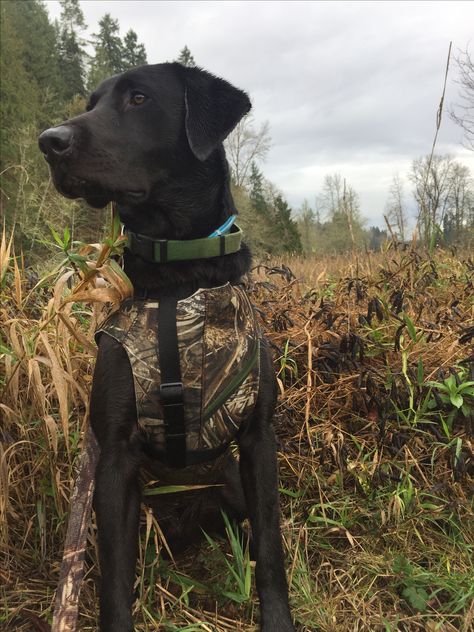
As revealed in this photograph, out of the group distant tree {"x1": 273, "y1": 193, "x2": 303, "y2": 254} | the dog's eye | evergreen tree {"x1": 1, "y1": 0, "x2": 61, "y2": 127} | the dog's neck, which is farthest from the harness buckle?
distant tree {"x1": 273, "y1": 193, "x2": 303, "y2": 254}

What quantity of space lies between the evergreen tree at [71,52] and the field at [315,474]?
34.8 meters

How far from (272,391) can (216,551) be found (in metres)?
0.72

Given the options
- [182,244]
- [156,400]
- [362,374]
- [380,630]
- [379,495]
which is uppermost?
[182,244]

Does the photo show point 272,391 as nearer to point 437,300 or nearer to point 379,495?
point 379,495

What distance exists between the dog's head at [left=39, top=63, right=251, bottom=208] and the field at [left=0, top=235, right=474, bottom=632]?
0.86ft

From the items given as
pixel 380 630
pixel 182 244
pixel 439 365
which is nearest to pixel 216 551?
pixel 380 630

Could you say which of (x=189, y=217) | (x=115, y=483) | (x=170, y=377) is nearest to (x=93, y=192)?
(x=189, y=217)

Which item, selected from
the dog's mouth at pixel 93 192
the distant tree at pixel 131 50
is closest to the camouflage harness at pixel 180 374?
the dog's mouth at pixel 93 192

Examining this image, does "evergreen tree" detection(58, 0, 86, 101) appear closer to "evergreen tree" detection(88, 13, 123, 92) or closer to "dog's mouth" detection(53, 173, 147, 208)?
"evergreen tree" detection(88, 13, 123, 92)

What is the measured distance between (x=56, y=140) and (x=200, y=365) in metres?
0.81

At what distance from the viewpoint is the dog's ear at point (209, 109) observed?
1694 millimetres

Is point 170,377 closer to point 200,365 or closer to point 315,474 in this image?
point 200,365

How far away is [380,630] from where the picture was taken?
1.63 meters

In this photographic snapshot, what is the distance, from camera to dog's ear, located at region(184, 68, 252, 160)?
66.7 inches
